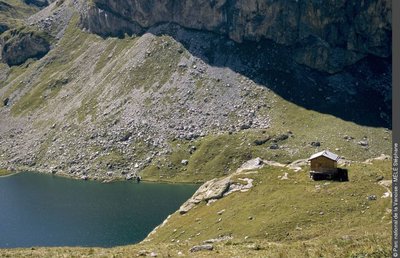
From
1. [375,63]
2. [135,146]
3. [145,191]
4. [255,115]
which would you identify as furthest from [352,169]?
[375,63]

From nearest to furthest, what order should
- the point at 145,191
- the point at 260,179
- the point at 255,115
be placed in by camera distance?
the point at 260,179
the point at 145,191
the point at 255,115

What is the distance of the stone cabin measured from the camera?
75.9 metres

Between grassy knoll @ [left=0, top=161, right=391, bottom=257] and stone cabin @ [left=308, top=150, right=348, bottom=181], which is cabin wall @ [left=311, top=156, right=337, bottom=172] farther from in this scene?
grassy knoll @ [left=0, top=161, right=391, bottom=257]

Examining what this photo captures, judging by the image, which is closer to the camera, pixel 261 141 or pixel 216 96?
pixel 261 141

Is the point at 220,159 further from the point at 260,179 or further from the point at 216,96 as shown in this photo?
the point at 260,179

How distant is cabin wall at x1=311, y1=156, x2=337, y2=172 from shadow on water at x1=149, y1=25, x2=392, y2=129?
98.6 m

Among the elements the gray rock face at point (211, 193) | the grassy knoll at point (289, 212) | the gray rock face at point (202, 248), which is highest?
the gray rock face at point (202, 248)

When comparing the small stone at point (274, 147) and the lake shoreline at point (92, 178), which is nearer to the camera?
the lake shoreline at point (92, 178)

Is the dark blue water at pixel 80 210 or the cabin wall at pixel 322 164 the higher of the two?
the cabin wall at pixel 322 164

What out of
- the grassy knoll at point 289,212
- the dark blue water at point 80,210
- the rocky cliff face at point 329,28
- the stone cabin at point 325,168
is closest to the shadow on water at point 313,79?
the rocky cliff face at point 329,28

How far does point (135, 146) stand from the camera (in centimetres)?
17625

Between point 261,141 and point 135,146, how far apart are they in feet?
144

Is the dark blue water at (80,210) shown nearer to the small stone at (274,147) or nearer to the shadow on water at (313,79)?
the small stone at (274,147)

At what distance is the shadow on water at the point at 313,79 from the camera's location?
17488 centimetres
